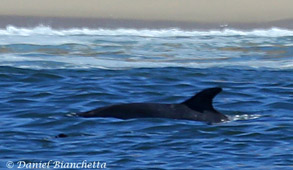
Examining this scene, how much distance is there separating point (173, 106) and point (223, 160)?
89.5 inches

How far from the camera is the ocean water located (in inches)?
388

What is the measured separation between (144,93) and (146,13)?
428 inches

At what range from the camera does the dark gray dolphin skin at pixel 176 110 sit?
1148 cm

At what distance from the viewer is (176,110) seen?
1169 centimetres

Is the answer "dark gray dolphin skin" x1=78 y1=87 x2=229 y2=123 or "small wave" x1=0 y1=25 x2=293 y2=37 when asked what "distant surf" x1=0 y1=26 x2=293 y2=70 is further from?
"dark gray dolphin skin" x1=78 y1=87 x2=229 y2=123

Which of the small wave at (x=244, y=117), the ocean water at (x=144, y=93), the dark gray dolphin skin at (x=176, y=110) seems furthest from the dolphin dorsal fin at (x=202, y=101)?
the small wave at (x=244, y=117)

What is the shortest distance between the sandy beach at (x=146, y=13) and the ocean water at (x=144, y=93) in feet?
1.77

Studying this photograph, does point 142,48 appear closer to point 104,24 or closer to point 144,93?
point 104,24

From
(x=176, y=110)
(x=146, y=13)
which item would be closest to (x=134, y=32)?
(x=146, y=13)

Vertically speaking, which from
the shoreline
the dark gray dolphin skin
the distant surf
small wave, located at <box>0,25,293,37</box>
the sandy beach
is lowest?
the dark gray dolphin skin

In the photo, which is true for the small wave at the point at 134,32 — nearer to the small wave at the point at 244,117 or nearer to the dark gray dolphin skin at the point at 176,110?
the small wave at the point at 244,117

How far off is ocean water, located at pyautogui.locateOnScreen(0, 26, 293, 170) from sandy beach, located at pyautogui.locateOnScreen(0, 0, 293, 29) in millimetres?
540

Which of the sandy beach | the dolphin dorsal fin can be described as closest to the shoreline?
the sandy beach

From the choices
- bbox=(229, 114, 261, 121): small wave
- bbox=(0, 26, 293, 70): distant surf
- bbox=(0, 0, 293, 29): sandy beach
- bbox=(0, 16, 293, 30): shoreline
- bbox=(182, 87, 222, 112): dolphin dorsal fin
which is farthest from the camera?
bbox=(0, 0, 293, 29): sandy beach
